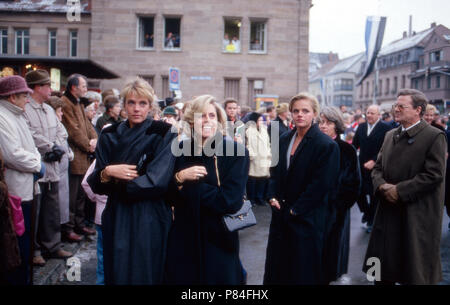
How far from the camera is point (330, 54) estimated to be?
360 ft

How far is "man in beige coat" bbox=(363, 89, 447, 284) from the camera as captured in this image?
4191 mm

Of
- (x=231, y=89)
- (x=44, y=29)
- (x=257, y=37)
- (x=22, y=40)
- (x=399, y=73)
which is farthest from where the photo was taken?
(x=399, y=73)

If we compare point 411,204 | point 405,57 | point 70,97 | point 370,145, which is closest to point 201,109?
point 411,204

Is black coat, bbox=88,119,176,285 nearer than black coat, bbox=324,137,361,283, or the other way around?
black coat, bbox=88,119,176,285

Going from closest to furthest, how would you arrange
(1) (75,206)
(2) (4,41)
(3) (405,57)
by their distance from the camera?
(1) (75,206), (2) (4,41), (3) (405,57)

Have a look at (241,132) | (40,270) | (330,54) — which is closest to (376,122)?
(241,132)

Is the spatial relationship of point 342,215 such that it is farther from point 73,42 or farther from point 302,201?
point 73,42

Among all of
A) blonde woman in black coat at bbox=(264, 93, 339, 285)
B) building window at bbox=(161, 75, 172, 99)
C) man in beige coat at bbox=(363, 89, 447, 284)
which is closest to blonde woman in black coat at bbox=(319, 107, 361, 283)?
blonde woman in black coat at bbox=(264, 93, 339, 285)

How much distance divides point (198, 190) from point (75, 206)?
13.1ft

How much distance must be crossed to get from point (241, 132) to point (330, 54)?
10799cm

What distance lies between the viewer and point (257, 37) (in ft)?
83.1

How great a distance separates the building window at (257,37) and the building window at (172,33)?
4514 millimetres

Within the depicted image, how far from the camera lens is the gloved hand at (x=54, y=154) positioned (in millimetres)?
5242

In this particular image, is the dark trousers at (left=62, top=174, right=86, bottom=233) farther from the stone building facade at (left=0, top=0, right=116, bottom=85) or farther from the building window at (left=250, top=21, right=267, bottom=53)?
the stone building facade at (left=0, top=0, right=116, bottom=85)
